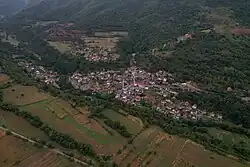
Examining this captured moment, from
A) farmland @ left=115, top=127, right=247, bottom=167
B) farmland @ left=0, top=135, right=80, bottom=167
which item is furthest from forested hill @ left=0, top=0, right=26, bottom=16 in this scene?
farmland @ left=115, top=127, right=247, bottom=167

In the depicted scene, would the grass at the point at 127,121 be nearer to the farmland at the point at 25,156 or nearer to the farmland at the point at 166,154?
the farmland at the point at 166,154

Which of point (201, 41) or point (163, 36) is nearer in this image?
point (201, 41)

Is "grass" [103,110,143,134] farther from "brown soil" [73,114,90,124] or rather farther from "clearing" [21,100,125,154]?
"brown soil" [73,114,90,124]

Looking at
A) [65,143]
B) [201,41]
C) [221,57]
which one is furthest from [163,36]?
[65,143]

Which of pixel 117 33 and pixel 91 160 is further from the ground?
pixel 91 160

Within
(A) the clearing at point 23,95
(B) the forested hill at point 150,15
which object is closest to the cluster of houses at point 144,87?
(A) the clearing at point 23,95

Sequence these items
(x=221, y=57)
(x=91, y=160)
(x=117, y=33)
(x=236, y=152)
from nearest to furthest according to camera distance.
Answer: (x=91, y=160) < (x=236, y=152) < (x=221, y=57) < (x=117, y=33)

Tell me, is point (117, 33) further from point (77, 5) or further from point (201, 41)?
point (77, 5)
